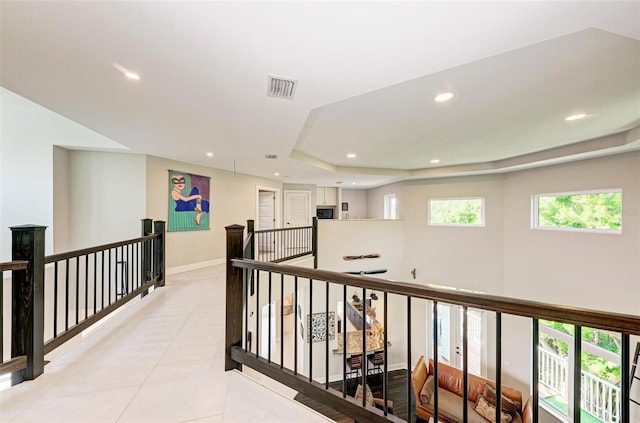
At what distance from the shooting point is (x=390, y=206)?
9508mm

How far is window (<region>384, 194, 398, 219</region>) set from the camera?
8.91 m

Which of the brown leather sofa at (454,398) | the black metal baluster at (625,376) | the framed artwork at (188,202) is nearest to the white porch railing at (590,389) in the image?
the brown leather sofa at (454,398)

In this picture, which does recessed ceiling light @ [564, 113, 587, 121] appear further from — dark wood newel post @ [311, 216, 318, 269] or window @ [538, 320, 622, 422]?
dark wood newel post @ [311, 216, 318, 269]

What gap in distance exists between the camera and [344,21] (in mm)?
1405

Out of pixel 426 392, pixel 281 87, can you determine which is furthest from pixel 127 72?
pixel 426 392

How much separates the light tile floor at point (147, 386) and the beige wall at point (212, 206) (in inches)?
105

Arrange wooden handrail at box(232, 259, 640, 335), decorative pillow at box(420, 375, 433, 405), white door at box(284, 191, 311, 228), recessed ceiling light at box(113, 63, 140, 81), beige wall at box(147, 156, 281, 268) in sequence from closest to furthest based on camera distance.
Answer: wooden handrail at box(232, 259, 640, 335) → recessed ceiling light at box(113, 63, 140, 81) → decorative pillow at box(420, 375, 433, 405) → beige wall at box(147, 156, 281, 268) → white door at box(284, 191, 311, 228)

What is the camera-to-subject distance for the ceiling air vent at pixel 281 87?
Answer: 6.66 ft

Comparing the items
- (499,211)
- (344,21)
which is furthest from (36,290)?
(499,211)

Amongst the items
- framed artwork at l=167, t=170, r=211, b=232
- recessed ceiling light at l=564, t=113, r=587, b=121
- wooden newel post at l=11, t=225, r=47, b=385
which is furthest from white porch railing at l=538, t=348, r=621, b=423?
framed artwork at l=167, t=170, r=211, b=232

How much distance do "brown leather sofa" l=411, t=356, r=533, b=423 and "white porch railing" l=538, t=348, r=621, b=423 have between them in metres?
0.91

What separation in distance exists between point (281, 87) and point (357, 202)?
9.28 metres

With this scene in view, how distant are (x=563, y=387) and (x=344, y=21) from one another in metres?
7.50

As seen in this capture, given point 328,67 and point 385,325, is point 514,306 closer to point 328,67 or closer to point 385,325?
point 385,325
